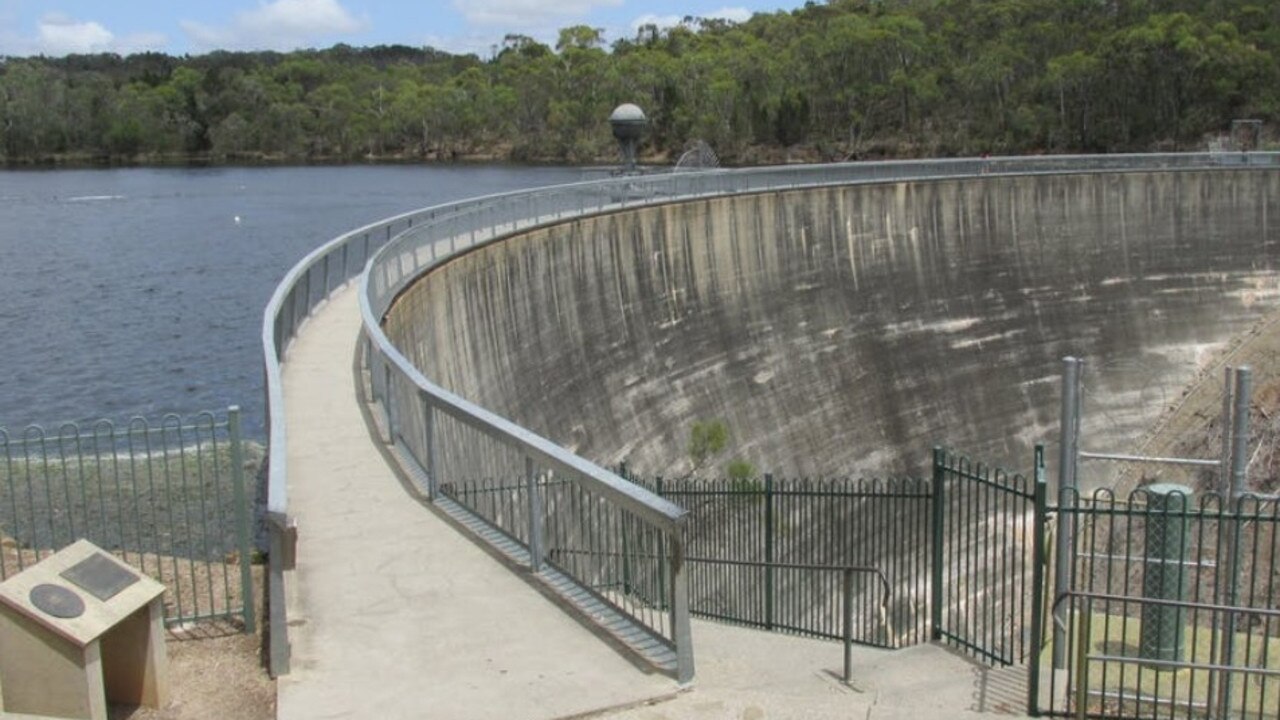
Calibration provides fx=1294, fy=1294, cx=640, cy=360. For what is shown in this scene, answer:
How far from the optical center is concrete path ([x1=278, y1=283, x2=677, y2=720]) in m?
6.51

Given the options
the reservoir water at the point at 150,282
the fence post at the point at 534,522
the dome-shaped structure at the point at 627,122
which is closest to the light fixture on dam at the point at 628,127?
the dome-shaped structure at the point at 627,122

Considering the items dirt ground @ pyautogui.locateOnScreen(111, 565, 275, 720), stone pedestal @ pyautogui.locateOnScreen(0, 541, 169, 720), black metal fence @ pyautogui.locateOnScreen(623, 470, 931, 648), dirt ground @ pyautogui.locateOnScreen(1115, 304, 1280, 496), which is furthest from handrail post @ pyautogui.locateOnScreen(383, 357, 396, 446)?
dirt ground @ pyautogui.locateOnScreen(1115, 304, 1280, 496)

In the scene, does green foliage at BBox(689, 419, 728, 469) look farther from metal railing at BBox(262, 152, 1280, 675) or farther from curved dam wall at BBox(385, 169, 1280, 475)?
metal railing at BBox(262, 152, 1280, 675)

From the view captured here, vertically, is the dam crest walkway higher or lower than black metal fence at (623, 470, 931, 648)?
higher

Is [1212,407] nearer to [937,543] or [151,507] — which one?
[937,543]

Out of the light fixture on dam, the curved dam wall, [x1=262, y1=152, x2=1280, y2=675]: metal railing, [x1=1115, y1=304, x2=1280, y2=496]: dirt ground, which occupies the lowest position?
[x1=1115, y1=304, x2=1280, y2=496]: dirt ground

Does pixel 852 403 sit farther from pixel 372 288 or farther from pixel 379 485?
pixel 379 485

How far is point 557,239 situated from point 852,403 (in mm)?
10192

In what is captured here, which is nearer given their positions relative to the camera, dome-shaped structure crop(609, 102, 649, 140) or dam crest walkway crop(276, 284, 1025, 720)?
dam crest walkway crop(276, 284, 1025, 720)

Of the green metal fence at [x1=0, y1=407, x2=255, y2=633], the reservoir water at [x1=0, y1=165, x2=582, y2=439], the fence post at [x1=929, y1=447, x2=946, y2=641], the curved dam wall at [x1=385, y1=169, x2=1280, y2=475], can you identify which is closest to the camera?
the green metal fence at [x1=0, y1=407, x2=255, y2=633]

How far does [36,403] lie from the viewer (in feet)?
82.9

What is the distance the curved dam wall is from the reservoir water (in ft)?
19.9

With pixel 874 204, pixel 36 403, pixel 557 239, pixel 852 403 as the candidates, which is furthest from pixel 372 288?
pixel 874 204

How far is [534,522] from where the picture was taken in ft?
26.5
